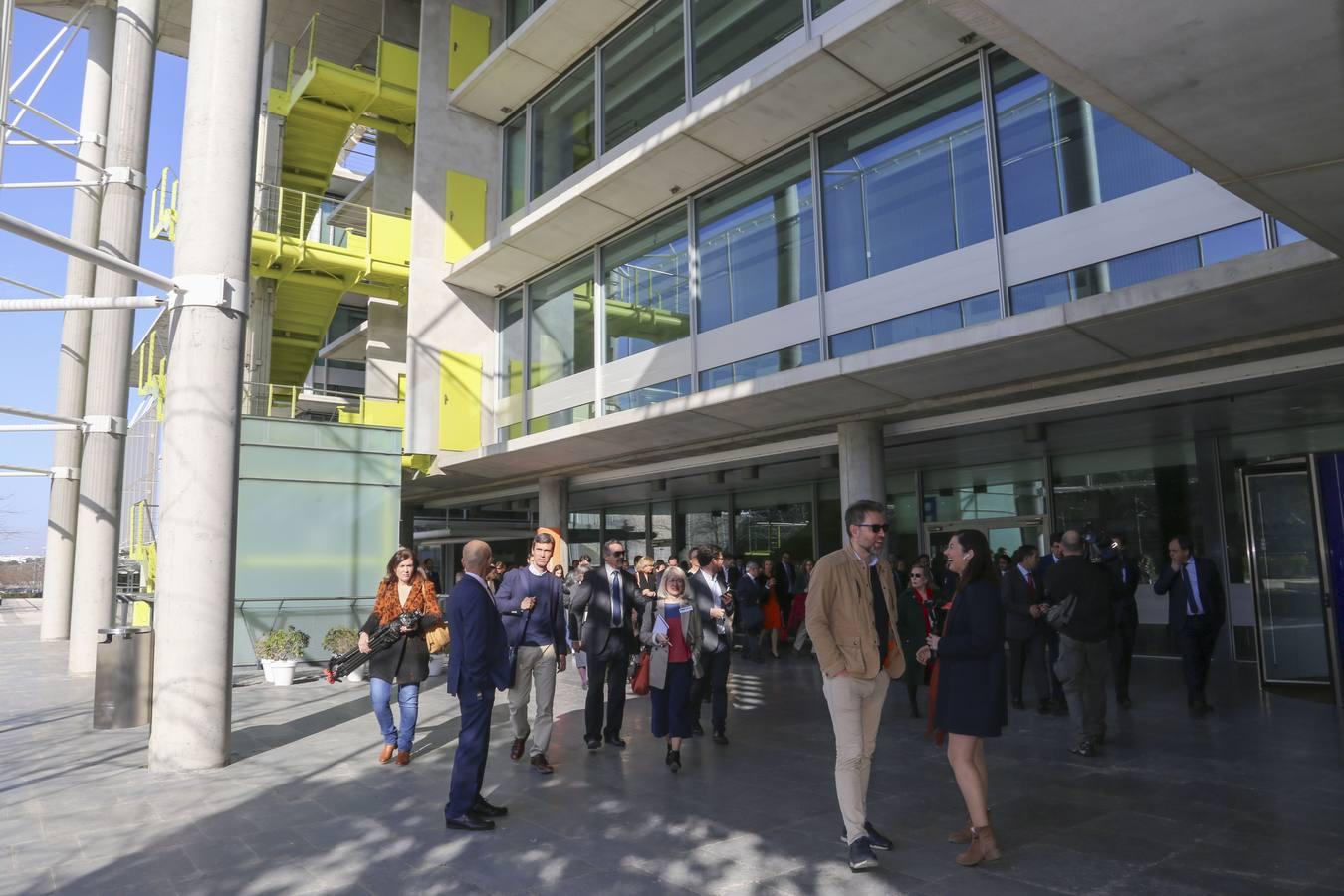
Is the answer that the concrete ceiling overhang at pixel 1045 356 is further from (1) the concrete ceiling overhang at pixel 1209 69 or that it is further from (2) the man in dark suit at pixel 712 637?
(2) the man in dark suit at pixel 712 637

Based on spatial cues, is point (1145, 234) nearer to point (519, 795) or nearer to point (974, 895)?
point (974, 895)

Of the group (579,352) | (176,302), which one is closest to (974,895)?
(176,302)

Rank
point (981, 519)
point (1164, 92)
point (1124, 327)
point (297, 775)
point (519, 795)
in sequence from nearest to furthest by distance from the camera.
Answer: point (1164, 92)
point (519, 795)
point (297, 775)
point (1124, 327)
point (981, 519)

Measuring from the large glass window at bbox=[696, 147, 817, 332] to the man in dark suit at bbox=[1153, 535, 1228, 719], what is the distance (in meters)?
6.32

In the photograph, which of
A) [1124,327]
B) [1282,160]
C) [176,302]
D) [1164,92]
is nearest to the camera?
[1164,92]

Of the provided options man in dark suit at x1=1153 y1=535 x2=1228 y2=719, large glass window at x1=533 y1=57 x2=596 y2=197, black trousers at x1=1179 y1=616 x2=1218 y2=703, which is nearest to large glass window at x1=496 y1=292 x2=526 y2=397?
large glass window at x1=533 y1=57 x2=596 y2=197

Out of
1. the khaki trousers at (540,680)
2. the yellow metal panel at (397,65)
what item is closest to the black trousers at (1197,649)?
the khaki trousers at (540,680)

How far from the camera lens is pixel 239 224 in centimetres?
811

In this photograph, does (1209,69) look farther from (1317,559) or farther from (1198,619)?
(1317,559)

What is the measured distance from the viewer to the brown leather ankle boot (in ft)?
15.5

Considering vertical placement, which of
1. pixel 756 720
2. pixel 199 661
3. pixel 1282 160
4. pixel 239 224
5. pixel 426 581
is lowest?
pixel 756 720

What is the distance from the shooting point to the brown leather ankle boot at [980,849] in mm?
4730

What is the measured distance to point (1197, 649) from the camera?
9.38 metres

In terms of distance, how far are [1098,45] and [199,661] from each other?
7.81 meters
